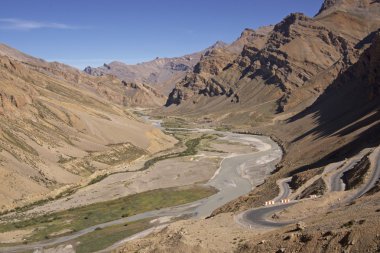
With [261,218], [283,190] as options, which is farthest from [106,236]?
[261,218]

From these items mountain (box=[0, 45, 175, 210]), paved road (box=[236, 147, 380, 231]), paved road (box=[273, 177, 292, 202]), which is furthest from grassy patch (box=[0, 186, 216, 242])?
paved road (box=[236, 147, 380, 231])

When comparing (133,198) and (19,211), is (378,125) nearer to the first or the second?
(133,198)

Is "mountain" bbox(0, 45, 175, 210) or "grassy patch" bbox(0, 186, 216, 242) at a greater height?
"mountain" bbox(0, 45, 175, 210)

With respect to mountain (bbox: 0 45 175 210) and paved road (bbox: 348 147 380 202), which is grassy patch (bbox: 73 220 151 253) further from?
paved road (bbox: 348 147 380 202)

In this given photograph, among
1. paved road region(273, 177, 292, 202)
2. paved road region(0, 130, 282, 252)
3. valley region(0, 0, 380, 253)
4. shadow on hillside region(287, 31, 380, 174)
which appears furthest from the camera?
shadow on hillside region(287, 31, 380, 174)

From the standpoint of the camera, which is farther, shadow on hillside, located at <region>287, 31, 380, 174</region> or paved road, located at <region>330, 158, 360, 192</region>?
shadow on hillside, located at <region>287, 31, 380, 174</region>

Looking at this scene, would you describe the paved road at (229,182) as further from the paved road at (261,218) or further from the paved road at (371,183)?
the paved road at (371,183)

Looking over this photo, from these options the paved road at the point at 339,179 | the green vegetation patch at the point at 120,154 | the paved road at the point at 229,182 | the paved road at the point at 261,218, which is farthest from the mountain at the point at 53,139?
the paved road at the point at 339,179
